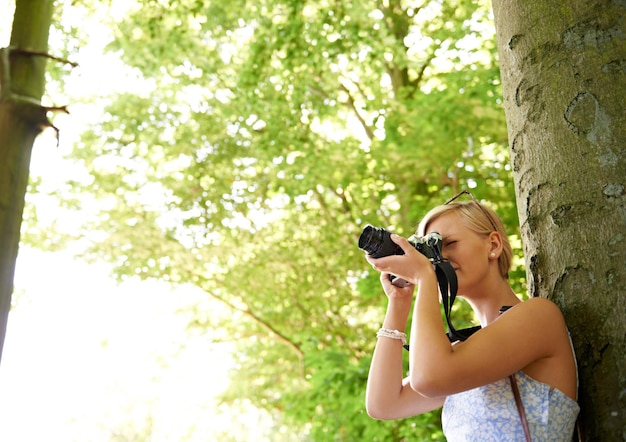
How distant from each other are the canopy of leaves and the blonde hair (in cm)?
404

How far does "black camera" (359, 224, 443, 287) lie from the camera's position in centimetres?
164

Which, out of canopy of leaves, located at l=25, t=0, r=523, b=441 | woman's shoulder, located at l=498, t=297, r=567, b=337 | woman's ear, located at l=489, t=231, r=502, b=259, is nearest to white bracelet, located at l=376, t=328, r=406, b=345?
woman's ear, located at l=489, t=231, r=502, b=259

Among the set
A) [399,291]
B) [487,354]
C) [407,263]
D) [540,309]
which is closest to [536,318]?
[540,309]

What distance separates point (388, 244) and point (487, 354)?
13.7 inches

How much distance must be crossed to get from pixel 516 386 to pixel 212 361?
394 inches

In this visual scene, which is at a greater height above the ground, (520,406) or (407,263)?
(407,263)

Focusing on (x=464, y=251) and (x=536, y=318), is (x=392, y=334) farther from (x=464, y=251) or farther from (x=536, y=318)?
(x=536, y=318)

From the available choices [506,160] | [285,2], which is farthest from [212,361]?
[285,2]

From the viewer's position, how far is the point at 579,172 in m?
1.55

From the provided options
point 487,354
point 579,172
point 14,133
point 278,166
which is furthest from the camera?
point 278,166

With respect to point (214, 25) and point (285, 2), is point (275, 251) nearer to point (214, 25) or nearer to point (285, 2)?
point (214, 25)

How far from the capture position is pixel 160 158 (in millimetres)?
8531

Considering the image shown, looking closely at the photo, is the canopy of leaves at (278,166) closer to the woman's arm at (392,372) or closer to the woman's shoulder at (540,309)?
the woman's arm at (392,372)

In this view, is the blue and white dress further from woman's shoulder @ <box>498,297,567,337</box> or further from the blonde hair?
the blonde hair
